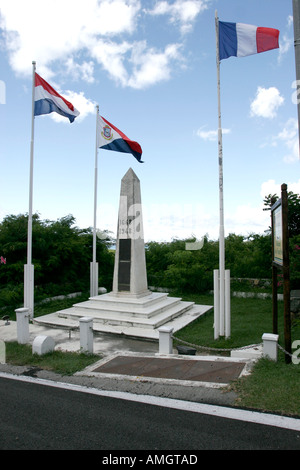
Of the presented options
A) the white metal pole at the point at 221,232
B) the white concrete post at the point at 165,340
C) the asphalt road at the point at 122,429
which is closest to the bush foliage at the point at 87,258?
the white metal pole at the point at 221,232

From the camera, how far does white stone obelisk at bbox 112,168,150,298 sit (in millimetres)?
12000

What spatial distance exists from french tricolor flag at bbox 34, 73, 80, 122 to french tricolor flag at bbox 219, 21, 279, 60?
5704 mm

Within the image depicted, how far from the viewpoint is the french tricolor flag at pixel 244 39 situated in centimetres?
763

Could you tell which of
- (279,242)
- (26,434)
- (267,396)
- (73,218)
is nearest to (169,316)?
(279,242)

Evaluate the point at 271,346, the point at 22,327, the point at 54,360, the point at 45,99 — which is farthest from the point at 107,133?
the point at 271,346

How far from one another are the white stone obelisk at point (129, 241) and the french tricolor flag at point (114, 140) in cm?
118

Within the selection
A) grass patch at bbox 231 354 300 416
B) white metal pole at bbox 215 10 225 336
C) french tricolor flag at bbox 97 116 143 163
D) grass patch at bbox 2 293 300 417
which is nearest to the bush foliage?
grass patch at bbox 2 293 300 417

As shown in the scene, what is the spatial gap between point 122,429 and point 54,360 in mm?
3223

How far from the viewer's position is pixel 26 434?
3758 millimetres

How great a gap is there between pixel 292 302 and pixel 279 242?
17.8ft

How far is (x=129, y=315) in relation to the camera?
34.9ft

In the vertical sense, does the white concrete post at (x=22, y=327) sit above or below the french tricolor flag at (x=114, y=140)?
below

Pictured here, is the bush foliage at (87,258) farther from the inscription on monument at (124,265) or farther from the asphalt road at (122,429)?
the asphalt road at (122,429)

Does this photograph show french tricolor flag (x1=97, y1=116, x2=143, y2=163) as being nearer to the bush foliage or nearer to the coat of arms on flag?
the coat of arms on flag
